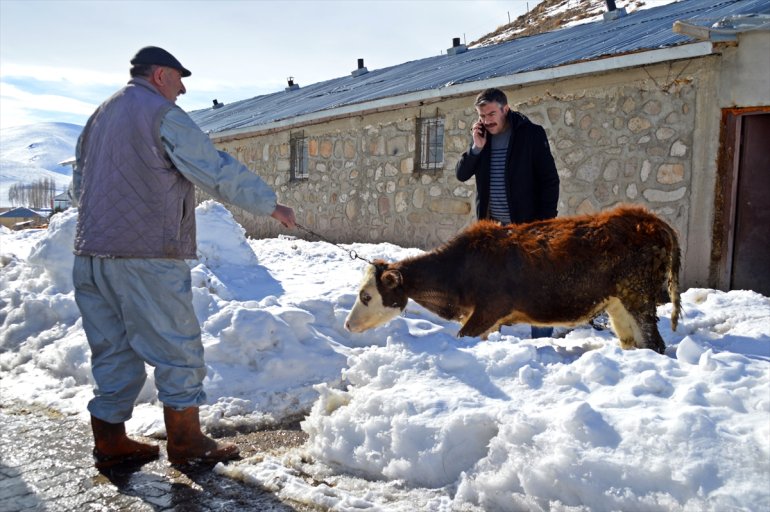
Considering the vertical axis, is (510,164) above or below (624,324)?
above

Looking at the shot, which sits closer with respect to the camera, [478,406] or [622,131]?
[478,406]

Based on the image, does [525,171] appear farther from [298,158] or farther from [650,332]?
[298,158]

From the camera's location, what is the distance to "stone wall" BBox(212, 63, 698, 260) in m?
8.23

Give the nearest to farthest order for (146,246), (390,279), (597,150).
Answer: (146,246) < (390,279) < (597,150)

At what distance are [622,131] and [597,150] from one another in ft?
1.35

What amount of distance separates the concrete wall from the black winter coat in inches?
127

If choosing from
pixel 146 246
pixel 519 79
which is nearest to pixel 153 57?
pixel 146 246

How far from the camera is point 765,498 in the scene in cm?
265

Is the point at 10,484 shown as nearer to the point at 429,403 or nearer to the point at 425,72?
the point at 429,403

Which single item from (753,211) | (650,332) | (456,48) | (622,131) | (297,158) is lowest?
(650,332)

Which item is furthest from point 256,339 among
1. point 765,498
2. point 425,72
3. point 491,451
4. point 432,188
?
point 425,72

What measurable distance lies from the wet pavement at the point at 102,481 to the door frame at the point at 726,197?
552cm

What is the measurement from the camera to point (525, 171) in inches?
217

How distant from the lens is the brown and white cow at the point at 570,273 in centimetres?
477
